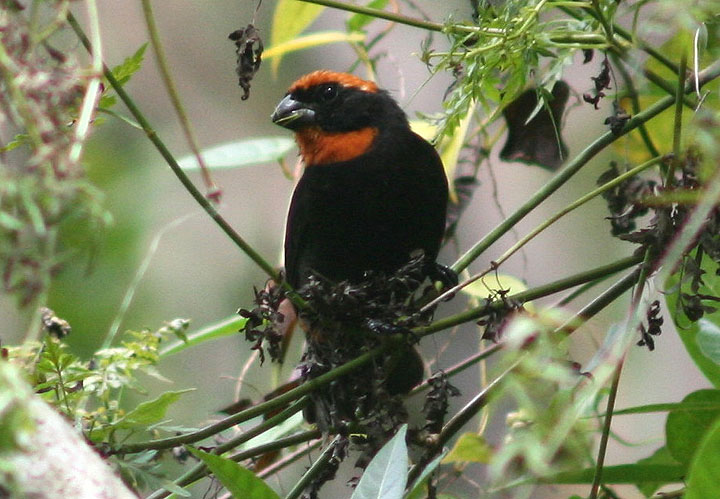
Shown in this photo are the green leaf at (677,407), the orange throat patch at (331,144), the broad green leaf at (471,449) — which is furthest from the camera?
the orange throat patch at (331,144)

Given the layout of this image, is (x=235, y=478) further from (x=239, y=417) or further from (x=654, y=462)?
(x=654, y=462)

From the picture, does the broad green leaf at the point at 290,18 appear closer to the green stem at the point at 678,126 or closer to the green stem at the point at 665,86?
the green stem at the point at 665,86

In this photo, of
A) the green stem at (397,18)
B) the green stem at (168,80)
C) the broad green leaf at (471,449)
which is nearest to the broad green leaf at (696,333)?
the broad green leaf at (471,449)

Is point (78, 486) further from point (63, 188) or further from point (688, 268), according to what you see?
point (688, 268)

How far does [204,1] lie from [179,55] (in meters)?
0.47

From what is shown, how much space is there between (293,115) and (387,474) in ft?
5.10

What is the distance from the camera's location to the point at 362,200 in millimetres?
2432

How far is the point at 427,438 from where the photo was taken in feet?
5.70

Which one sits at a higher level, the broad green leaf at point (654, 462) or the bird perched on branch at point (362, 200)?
the bird perched on branch at point (362, 200)

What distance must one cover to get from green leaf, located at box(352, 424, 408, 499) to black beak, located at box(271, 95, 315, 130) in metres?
1.48

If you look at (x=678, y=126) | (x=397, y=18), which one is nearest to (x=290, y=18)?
(x=397, y=18)

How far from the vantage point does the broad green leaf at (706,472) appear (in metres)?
0.93

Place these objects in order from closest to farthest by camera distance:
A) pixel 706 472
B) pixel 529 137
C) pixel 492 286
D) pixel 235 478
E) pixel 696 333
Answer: pixel 706 472
pixel 235 478
pixel 696 333
pixel 492 286
pixel 529 137

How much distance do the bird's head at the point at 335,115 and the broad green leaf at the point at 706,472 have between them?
1.71 meters
